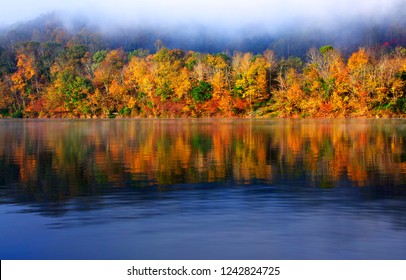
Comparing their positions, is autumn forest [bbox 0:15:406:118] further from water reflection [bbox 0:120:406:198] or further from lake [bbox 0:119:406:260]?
lake [bbox 0:119:406:260]

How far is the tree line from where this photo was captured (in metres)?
79.9

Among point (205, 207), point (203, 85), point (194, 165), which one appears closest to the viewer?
point (205, 207)

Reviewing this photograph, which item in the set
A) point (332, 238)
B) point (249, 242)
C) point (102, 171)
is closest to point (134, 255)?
point (249, 242)

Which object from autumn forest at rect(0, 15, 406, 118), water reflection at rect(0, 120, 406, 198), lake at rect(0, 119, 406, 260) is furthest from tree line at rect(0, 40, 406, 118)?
lake at rect(0, 119, 406, 260)

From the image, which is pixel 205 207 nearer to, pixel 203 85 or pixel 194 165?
pixel 194 165

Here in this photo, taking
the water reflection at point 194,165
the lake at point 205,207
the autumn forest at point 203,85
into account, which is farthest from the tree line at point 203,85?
the lake at point 205,207

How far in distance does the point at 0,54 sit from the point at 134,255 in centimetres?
12242

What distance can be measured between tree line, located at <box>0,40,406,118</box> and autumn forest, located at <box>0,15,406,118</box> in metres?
0.16

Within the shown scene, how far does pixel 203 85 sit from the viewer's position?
93.6 metres

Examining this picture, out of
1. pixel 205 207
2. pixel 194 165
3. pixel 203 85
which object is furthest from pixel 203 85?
pixel 205 207

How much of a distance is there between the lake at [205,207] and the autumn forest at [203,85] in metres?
59.4

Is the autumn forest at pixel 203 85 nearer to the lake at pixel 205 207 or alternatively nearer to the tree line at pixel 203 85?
the tree line at pixel 203 85

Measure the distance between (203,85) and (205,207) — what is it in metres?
81.8

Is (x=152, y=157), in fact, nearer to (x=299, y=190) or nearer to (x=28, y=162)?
(x=28, y=162)
